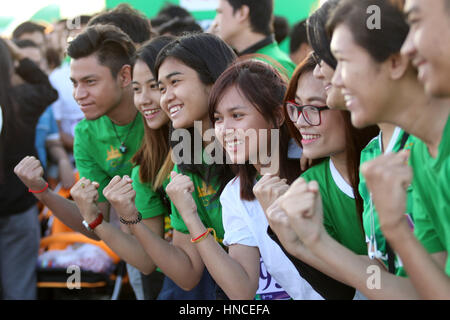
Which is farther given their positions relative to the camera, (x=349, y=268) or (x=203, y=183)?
(x=203, y=183)

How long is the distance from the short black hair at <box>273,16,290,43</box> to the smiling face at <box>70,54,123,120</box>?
254cm

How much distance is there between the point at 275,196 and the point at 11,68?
2.52 metres

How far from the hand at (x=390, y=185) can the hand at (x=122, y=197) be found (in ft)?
4.05

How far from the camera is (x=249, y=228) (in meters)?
2.15

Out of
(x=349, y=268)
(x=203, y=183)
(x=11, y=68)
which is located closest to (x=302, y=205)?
(x=349, y=268)

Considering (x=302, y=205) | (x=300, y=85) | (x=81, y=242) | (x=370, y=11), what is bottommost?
(x=81, y=242)

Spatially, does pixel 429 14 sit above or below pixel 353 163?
above

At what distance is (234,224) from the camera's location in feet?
7.14

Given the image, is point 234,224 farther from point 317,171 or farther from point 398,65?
point 398,65

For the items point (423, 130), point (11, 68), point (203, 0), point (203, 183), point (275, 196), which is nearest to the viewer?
point (423, 130)

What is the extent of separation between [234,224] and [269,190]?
0.43 meters

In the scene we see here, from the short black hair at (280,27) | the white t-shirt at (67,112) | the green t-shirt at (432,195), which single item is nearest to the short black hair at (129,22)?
the white t-shirt at (67,112)

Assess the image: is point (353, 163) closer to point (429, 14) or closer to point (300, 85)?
point (300, 85)

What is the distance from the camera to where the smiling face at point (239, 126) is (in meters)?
2.18
